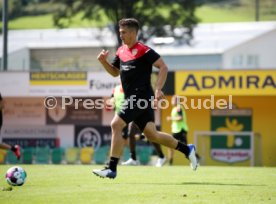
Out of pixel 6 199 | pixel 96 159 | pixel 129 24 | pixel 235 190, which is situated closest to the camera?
pixel 6 199

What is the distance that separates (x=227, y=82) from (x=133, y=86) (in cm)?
1493

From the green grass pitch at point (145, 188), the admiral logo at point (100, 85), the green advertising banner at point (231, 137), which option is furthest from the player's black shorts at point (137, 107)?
the green advertising banner at point (231, 137)

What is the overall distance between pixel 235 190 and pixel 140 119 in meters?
2.08

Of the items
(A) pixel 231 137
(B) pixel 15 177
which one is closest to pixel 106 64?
(B) pixel 15 177

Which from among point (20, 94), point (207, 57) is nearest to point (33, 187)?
point (20, 94)

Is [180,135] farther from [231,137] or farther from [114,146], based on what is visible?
[114,146]

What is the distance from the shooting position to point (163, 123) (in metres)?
29.5

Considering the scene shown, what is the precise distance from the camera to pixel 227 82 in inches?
1069

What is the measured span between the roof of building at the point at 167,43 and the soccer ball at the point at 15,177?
36.6 meters

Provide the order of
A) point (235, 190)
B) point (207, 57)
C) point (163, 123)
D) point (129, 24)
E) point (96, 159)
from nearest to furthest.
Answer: point (235, 190) < point (129, 24) < point (96, 159) < point (163, 123) < point (207, 57)

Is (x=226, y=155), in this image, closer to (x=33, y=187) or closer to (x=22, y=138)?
(x=22, y=138)

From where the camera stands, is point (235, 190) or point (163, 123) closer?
point (235, 190)

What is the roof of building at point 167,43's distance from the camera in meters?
52.2

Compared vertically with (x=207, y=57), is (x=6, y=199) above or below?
below
